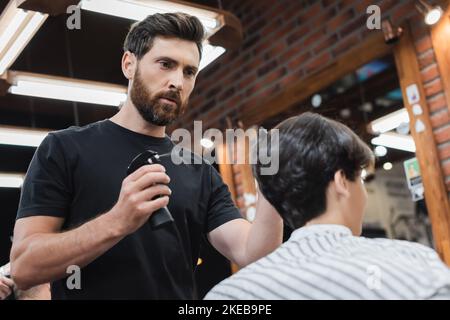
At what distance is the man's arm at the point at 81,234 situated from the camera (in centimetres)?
120

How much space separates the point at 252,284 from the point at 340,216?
263 mm

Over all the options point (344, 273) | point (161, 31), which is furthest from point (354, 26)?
point (344, 273)

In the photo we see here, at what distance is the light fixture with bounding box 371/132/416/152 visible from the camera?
3.01 metres

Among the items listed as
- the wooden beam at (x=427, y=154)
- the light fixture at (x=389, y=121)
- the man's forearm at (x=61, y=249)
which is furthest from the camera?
the light fixture at (x=389, y=121)

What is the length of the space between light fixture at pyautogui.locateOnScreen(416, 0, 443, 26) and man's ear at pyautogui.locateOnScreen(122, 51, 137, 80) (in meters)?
1.78

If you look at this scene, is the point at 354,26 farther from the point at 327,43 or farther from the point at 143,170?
the point at 143,170

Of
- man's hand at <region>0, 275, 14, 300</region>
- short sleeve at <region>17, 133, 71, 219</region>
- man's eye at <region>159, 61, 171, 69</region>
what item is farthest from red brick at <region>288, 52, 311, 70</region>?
short sleeve at <region>17, 133, 71, 219</region>

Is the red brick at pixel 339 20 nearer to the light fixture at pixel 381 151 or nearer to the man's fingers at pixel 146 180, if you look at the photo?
the light fixture at pixel 381 151

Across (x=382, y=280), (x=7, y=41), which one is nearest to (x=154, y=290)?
(x=382, y=280)

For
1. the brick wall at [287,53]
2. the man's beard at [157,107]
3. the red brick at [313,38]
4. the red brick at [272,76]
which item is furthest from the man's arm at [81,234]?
the red brick at [272,76]

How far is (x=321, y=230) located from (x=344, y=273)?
15 centimetres

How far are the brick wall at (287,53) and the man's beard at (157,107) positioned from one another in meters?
1.77

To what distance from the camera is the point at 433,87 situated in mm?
2904
